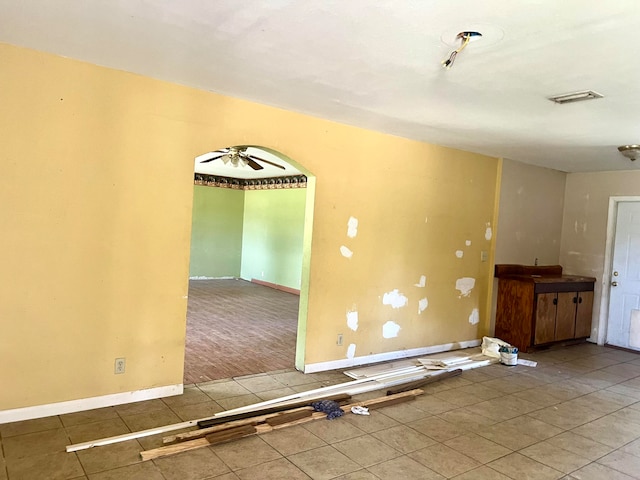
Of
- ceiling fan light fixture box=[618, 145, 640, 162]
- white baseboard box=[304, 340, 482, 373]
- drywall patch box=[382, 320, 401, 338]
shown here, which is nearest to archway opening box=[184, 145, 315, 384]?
white baseboard box=[304, 340, 482, 373]

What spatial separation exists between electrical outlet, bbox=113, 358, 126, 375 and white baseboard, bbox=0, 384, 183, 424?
17cm

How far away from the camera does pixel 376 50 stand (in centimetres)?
255

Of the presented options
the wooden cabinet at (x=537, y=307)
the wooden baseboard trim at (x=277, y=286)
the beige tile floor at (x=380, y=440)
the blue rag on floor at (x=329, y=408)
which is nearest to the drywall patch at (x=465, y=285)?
the wooden cabinet at (x=537, y=307)

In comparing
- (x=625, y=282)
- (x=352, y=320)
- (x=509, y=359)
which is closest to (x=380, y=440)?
(x=352, y=320)

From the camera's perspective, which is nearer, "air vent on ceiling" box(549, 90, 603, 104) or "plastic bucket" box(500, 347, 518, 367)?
"air vent on ceiling" box(549, 90, 603, 104)

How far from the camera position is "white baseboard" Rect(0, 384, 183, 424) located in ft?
9.69

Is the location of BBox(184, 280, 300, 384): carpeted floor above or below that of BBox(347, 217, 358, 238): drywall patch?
below

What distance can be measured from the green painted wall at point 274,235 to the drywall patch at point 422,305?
446 cm

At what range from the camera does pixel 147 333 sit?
345cm

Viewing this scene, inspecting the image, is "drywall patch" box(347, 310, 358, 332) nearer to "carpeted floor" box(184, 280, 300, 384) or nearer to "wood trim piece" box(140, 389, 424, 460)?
"carpeted floor" box(184, 280, 300, 384)

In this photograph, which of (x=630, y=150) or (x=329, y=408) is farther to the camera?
(x=630, y=150)

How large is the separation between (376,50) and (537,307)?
441 centimetres

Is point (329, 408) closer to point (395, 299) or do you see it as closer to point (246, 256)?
point (395, 299)

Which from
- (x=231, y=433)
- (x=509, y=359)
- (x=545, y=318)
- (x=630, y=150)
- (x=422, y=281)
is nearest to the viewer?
(x=231, y=433)
